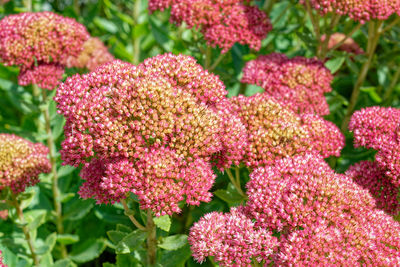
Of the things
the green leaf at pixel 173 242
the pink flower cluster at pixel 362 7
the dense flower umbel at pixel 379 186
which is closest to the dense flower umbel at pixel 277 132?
the dense flower umbel at pixel 379 186

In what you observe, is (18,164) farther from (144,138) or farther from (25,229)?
(144,138)

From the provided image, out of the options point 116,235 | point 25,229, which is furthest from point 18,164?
point 116,235

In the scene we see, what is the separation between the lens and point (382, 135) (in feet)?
9.21

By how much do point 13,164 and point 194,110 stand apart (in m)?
1.43

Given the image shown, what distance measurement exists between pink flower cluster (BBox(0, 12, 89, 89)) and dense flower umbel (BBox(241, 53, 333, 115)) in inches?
56.1

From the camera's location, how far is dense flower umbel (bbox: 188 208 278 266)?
2.21m

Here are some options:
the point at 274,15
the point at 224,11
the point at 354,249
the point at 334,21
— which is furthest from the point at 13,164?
the point at 274,15

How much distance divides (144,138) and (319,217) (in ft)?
3.18

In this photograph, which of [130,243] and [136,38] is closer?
[130,243]

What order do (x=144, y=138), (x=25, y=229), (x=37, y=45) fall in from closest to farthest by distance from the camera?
(x=144, y=138), (x=25, y=229), (x=37, y=45)

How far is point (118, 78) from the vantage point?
2.53m

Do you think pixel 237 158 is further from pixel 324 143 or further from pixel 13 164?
pixel 13 164

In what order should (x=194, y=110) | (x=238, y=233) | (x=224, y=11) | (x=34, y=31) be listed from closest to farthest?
(x=238, y=233), (x=194, y=110), (x=34, y=31), (x=224, y=11)

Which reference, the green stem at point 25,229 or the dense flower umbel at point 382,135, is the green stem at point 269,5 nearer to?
the dense flower umbel at point 382,135
